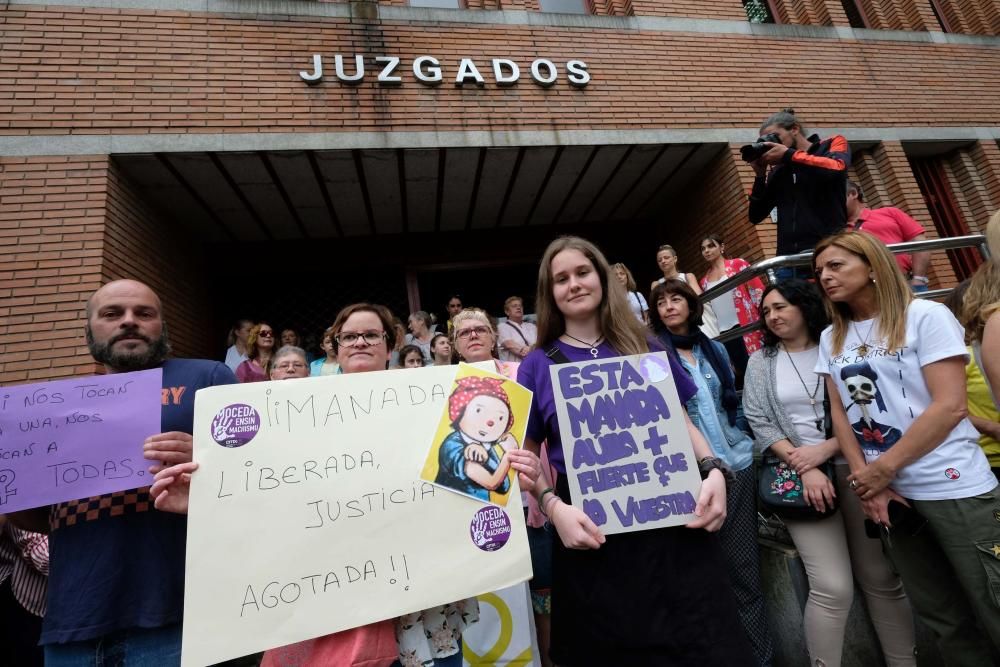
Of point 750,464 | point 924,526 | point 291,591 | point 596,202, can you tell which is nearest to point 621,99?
point 596,202

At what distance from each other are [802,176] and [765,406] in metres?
2.00

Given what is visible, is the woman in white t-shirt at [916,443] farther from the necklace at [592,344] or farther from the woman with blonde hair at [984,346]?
the necklace at [592,344]

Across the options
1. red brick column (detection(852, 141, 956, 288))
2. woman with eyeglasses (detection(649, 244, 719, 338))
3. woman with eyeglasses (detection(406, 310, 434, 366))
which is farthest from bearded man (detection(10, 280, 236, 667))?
red brick column (detection(852, 141, 956, 288))

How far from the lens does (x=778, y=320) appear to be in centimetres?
267

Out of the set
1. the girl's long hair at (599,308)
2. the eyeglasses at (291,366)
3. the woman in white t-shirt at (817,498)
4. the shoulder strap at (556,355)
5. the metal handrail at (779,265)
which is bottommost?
the woman in white t-shirt at (817,498)

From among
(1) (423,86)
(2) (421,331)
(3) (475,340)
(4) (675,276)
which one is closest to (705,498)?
(3) (475,340)

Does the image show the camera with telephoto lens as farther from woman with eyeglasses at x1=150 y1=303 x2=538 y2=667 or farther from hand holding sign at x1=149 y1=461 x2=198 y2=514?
hand holding sign at x1=149 y1=461 x2=198 y2=514

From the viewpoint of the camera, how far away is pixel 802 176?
3.53m

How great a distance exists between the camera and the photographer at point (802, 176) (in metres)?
3.45

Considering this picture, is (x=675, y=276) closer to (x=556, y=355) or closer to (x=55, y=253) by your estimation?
(x=556, y=355)

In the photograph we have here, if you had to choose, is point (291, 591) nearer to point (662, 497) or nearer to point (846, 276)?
point (662, 497)

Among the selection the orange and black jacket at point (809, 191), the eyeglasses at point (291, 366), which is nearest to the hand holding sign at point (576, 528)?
the eyeglasses at point (291, 366)

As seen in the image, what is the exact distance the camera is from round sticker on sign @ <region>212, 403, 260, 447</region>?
56.9 inches

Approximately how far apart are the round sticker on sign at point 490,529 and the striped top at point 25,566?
2186mm
